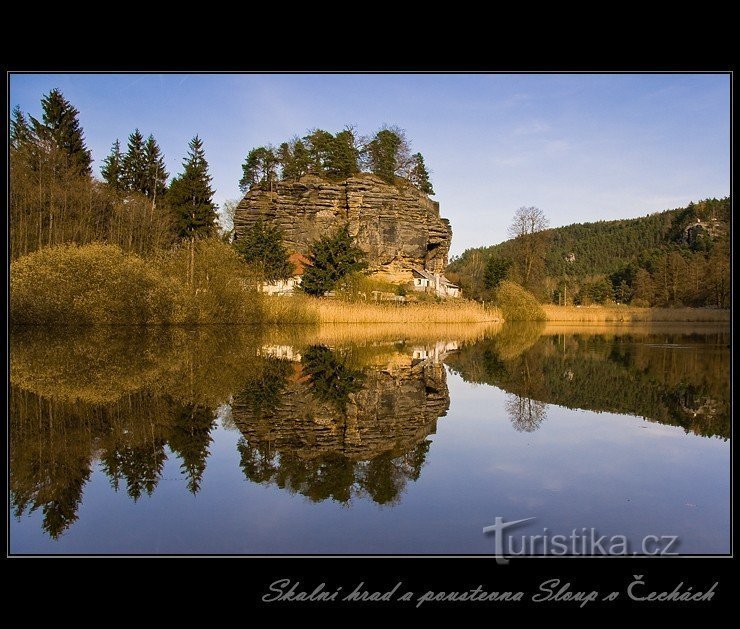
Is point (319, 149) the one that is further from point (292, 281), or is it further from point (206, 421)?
point (206, 421)

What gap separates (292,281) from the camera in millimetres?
56875

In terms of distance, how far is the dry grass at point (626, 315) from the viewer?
51219 millimetres

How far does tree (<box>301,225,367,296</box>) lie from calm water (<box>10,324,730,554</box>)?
34162 millimetres

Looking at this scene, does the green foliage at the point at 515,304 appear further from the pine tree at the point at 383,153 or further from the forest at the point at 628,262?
the pine tree at the point at 383,153

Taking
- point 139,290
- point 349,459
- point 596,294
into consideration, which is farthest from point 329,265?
point 596,294

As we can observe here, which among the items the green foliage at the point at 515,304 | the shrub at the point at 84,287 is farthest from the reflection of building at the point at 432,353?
the green foliage at the point at 515,304

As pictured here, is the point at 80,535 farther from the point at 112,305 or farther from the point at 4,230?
the point at 112,305

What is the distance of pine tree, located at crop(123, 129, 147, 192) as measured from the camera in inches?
2192

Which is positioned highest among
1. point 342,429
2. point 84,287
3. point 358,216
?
point 358,216

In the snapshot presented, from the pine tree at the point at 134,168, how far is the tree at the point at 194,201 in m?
5.09

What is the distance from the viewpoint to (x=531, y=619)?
2682 millimetres

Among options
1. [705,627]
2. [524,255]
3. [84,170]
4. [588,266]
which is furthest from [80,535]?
[588,266]

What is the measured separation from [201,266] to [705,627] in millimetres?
29232

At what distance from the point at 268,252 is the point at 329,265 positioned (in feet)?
A: 31.2
